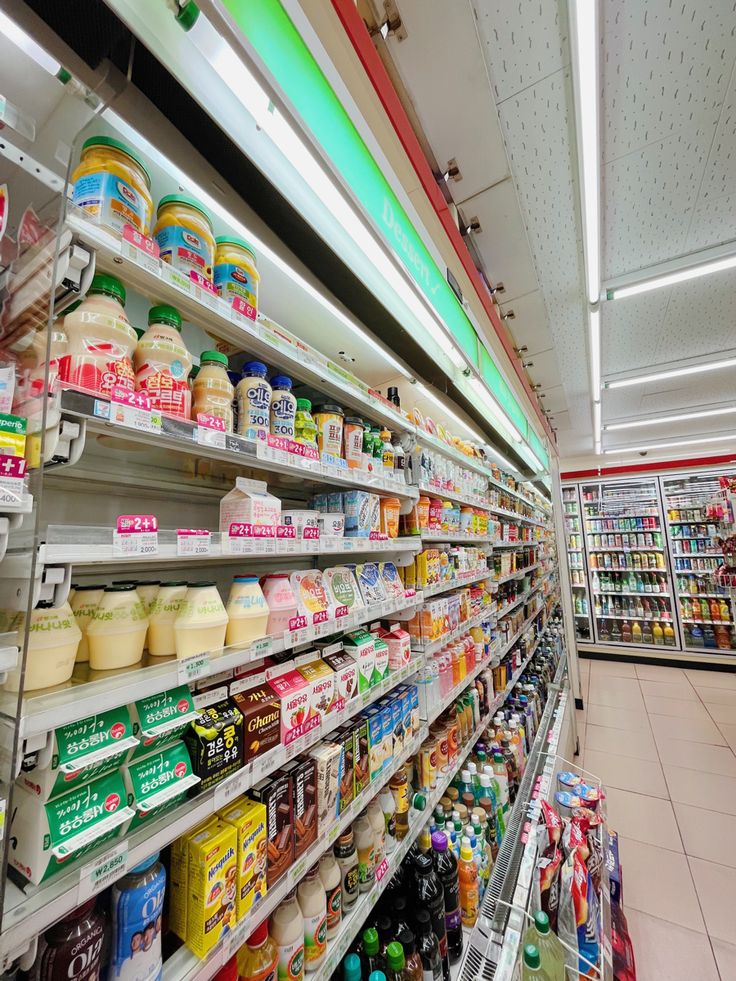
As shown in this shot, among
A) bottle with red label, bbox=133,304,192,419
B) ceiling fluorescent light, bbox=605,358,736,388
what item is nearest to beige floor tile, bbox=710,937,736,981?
bottle with red label, bbox=133,304,192,419

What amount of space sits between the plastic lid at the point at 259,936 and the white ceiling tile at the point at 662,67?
3039mm

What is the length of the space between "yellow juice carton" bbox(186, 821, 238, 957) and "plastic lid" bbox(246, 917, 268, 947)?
0.17 meters

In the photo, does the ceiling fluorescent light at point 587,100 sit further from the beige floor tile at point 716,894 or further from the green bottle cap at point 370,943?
the beige floor tile at point 716,894

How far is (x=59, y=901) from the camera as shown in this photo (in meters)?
0.52

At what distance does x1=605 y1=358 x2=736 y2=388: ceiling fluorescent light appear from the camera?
4219 millimetres

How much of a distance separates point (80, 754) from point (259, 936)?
70 cm

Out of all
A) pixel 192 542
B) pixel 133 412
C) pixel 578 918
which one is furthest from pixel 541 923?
pixel 133 412

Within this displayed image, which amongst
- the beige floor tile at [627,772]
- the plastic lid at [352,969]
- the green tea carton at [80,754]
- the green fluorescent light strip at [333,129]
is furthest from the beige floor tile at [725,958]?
the green fluorescent light strip at [333,129]

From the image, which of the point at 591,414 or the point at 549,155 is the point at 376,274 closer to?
the point at 549,155

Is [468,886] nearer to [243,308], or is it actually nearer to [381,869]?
[381,869]

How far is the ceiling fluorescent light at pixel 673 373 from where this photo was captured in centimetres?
422

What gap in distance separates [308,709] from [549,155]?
2633 mm

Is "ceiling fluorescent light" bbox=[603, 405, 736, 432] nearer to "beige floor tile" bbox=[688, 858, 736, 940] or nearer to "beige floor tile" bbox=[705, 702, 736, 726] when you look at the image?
"beige floor tile" bbox=[705, 702, 736, 726]

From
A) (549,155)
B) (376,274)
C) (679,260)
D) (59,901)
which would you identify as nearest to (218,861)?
(59,901)
